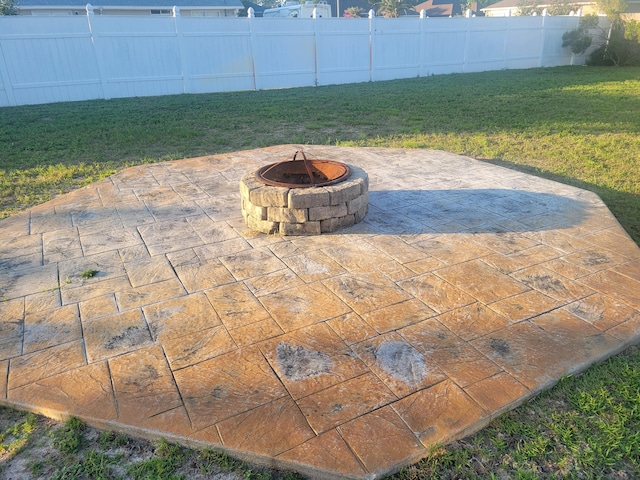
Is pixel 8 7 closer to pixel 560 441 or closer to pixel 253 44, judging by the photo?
pixel 253 44

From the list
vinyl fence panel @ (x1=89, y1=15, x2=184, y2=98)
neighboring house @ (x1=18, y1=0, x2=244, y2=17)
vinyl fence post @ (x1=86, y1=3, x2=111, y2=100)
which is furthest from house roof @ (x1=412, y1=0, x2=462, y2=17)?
vinyl fence post @ (x1=86, y1=3, x2=111, y2=100)

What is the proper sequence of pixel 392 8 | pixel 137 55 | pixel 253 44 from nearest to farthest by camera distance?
1. pixel 137 55
2. pixel 253 44
3. pixel 392 8

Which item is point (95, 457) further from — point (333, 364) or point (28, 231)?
point (28, 231)

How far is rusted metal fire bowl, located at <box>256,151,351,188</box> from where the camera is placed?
4531 mm

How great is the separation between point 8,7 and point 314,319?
21612 mm

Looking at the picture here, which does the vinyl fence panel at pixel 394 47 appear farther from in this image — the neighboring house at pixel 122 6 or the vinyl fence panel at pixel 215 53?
the neighboring house at pixel 122 6

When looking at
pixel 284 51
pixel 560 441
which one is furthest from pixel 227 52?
pixel 560 441

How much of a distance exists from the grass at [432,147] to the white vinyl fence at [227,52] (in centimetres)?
86

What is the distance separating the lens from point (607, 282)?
344 cm

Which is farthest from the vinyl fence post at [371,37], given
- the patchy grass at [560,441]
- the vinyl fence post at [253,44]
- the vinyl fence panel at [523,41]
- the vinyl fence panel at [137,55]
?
the patchy grass at [560,441]

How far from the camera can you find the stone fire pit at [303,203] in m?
4.15

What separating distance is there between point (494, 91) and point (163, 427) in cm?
1309

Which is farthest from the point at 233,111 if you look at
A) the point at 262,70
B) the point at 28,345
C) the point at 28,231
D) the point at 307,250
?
the point at 28,345

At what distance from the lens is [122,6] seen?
19688 millimetres
